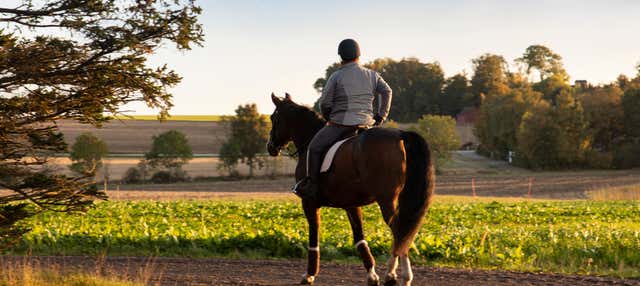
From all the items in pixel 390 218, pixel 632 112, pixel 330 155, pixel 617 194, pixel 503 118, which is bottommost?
pixel 617 194

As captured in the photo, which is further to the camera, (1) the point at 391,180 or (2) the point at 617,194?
(2) the point at 617,194

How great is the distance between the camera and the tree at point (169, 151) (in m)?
55.5

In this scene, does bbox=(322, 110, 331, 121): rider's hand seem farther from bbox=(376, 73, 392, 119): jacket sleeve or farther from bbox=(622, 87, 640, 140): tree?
bbox=(622, 87, 640, 140): tree

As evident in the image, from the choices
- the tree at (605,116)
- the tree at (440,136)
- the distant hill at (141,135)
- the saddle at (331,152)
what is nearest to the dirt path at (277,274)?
the saddle at (331,152)

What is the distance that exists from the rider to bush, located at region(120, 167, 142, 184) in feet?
159

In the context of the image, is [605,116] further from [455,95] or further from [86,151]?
[86,151]

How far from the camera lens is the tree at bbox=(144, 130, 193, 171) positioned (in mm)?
55531

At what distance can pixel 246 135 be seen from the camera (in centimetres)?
5725

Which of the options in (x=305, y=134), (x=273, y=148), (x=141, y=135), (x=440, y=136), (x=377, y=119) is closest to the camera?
(x=377, y=119)

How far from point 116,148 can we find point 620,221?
231 feet

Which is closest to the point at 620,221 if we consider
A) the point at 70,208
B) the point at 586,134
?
the point at 70,208

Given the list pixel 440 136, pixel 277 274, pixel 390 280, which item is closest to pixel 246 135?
pixel 440 136

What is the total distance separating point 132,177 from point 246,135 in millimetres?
9366

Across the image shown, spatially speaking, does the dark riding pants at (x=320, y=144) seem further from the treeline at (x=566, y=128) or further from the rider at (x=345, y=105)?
the treeline at (x=566, y=128)
